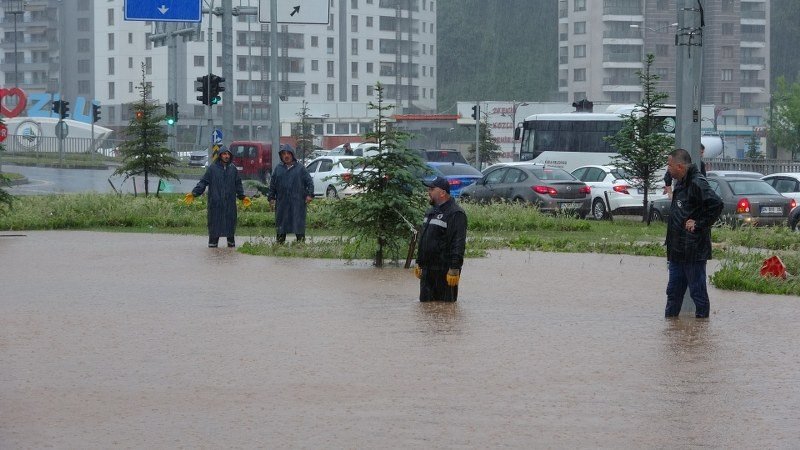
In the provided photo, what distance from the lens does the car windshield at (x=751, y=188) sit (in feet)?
94.5

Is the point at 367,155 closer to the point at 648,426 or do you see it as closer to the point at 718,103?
the point at 648,426

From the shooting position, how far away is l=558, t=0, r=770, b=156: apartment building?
115500 mm

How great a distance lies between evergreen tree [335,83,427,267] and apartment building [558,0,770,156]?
96.4 meters

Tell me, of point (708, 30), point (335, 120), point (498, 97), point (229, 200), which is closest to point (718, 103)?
point (708, 30)

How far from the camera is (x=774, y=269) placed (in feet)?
54.0

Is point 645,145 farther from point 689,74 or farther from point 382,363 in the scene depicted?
point 382,363

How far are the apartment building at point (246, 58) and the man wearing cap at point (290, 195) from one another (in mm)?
83028

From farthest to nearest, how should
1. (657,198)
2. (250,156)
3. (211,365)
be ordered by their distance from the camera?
1. (250,156)
2. (657,198)
3. (211,365)

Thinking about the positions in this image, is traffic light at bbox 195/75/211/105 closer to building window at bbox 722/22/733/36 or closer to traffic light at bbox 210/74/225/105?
traffic light at bbox 210/74/225/105

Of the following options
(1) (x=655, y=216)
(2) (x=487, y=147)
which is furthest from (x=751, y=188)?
(2) (x=487, y=147)

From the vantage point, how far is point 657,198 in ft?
108

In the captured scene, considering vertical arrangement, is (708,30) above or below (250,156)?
above

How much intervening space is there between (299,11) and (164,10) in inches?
127

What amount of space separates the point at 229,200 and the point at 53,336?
1075 cm
